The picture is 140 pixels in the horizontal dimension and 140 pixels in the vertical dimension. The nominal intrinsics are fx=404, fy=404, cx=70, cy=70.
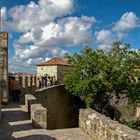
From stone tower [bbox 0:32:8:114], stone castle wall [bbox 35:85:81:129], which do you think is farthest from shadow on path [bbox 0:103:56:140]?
stone castle wall [bbox 35:85:81:129]

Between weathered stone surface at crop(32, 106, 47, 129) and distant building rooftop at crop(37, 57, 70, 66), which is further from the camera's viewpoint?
distant building rooftop at crop(37, 57, 70, 66)

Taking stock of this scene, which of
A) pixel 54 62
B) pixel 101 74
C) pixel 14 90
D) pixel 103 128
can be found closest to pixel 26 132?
pixel 103 128

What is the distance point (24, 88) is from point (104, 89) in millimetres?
4778

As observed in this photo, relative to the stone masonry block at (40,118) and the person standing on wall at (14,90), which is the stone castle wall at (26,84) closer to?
the person standing on wall at (14,90)

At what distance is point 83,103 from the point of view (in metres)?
23.8

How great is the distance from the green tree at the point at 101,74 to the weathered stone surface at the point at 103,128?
6.04 m

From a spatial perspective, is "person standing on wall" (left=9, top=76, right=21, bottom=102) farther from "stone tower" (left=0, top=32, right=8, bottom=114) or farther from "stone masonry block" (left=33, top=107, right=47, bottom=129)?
"stone masonry block" (left=33, top=107, right=47, bottom=129)

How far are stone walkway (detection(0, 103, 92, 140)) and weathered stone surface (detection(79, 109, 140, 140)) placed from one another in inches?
12.9

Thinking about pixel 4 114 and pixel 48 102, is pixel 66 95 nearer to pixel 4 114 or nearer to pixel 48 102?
pixel 48 102

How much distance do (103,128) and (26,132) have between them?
251 centimetres

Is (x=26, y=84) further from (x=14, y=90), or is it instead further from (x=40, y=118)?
(x=40, y=118)

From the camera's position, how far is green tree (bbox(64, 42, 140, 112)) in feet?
69.8

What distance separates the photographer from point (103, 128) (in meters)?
11.2

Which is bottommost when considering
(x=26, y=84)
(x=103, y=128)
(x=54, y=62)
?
(x=103, y=128)
